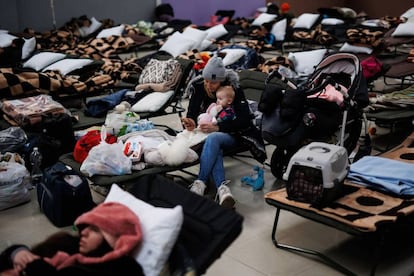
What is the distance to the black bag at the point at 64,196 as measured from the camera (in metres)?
3.40

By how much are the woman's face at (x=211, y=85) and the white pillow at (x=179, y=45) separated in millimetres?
3531

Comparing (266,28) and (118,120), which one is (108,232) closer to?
(118,120)

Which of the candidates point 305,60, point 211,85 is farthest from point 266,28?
point 211,85

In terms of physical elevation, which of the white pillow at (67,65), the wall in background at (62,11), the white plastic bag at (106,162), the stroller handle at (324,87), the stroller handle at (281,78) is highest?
the stroller handle at (324,87)

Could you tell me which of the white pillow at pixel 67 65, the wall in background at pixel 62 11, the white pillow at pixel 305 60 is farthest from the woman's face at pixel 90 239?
the wall in background at pixel 62 11

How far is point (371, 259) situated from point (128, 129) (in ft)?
6.49

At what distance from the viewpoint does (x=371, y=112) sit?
4.46 meters

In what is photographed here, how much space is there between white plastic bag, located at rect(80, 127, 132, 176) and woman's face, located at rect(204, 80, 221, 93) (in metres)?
0.82

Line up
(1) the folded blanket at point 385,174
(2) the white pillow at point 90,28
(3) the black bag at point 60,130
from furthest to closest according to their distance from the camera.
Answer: (2) the white pillow at point 90,28 → (3) the black bag at point 60,130 → (1) the folded blanket at point 385,174

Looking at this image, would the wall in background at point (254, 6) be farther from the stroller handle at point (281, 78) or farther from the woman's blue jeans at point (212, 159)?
the woman's blue jeans at point (212, 159)

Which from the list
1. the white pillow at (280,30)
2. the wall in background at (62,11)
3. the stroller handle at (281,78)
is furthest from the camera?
the wall in background at (62,11)

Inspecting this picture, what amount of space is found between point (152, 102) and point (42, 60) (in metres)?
2.37

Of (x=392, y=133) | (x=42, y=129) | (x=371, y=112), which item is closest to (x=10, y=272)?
(x=42, y=129)

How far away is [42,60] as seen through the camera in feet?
21.9
